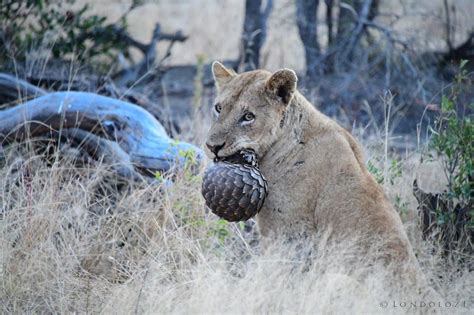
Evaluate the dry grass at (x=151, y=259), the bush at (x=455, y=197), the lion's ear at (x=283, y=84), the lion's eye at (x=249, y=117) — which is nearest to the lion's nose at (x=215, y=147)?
the lion's eye at (x=249, y=117)

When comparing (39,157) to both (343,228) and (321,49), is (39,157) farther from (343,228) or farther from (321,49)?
(321,49)

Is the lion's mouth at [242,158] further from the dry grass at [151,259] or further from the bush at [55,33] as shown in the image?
the bush at [55,33]

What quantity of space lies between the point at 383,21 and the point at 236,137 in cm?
664

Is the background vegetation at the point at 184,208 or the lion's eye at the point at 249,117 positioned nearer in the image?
the background vegetation at the point at 184,208

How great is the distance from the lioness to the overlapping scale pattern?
0.17 meters

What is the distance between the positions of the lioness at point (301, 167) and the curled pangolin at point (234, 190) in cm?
17

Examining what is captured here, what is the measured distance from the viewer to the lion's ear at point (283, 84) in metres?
4.93

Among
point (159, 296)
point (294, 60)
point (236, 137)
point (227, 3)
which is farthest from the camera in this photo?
point (227, 3)

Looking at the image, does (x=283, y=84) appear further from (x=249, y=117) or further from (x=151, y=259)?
(x=151, y=259)

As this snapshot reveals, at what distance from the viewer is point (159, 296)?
4.62 m

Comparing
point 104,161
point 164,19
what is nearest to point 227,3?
point 164,19

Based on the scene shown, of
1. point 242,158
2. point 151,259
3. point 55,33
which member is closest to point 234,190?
point 242,158

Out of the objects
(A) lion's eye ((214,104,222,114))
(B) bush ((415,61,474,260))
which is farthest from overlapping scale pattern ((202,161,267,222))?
(B) bush ((415,61,474,260))

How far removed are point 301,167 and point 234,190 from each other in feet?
1.65
